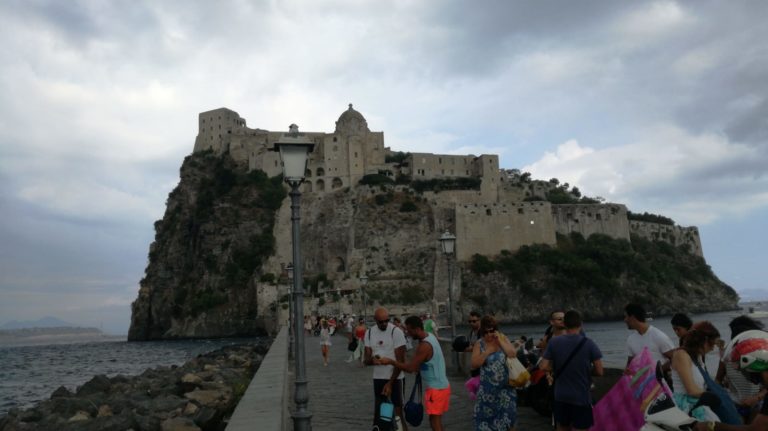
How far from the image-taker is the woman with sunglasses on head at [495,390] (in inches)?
230

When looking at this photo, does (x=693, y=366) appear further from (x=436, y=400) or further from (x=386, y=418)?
(x=386, y=418)

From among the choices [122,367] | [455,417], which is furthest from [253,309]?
[455,417]

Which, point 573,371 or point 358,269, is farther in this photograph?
point 358,269

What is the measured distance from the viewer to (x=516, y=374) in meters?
5.80

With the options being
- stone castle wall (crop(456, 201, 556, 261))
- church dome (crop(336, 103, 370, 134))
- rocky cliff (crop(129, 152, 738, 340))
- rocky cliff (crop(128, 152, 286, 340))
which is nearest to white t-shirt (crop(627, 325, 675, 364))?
rocky cliff (crop(129, 152, 738, 340))

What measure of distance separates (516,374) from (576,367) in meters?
0.59

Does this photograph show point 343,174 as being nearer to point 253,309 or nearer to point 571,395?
point 253,309

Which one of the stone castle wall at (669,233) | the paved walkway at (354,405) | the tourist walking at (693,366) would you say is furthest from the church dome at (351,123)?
the tourist walking at (693,366)

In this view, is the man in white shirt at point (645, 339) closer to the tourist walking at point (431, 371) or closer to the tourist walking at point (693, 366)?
the tourist walking at point (693, 366)

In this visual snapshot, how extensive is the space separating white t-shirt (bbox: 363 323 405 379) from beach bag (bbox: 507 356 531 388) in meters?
1.44

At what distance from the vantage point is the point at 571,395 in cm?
555

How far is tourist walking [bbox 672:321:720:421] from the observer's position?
13.8 feet

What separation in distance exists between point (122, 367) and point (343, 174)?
1545 inches

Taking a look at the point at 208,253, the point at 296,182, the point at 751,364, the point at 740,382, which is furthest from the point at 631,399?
the point at 208,253
